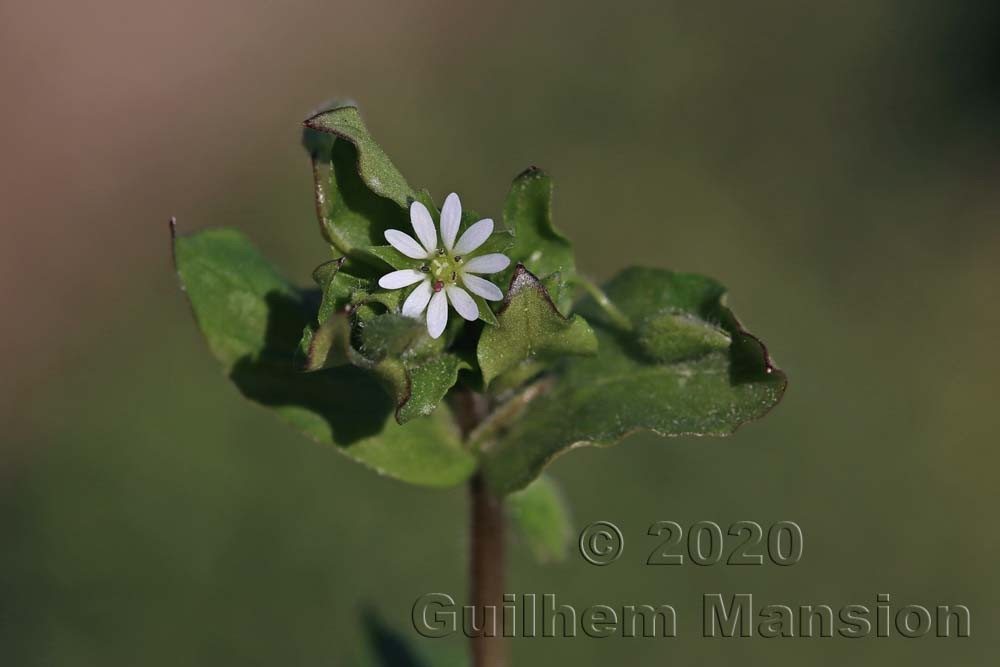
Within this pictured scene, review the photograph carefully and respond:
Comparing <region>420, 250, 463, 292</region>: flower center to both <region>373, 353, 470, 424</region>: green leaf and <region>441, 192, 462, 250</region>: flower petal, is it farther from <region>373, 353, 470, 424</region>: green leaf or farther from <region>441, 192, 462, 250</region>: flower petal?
<region>373, 353, 470, 424</region>: green leaf

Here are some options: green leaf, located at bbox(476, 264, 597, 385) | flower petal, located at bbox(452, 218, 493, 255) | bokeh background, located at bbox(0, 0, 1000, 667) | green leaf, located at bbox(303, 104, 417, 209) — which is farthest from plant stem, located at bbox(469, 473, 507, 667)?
bokeh background, located at bbox(0, 0, 1000, 667)

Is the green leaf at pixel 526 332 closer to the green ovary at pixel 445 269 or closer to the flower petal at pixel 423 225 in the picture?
the green ovary at pixel 445 269

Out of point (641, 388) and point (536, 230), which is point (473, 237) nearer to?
point (536, 230)

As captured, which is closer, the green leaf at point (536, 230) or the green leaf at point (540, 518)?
the green leaf at point (536, 230)

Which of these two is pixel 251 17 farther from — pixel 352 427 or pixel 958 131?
pixel 352 427

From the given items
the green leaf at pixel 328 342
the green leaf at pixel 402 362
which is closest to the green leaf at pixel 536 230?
the green leaf at pixel 402 362

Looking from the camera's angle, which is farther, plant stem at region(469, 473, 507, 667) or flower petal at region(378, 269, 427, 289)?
plant stem at region(469, 473, 507, 667)
